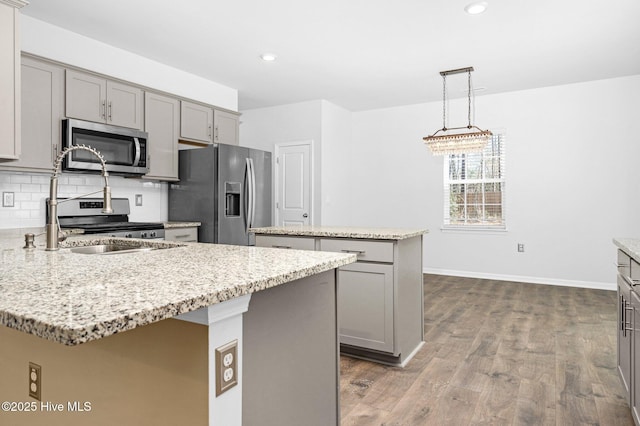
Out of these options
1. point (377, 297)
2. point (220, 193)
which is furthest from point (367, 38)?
point (377, 297)

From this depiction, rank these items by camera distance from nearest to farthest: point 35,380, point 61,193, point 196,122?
point 35,380, point 61,193, point 196,122

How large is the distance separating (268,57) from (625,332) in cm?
368

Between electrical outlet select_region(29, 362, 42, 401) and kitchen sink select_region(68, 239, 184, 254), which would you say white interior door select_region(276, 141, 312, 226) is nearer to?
kitchen sink select_region(68, 239, 184, 254)

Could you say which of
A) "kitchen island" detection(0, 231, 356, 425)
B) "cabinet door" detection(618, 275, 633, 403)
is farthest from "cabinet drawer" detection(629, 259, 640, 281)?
"kitchen island" detection(0, 231, 356, 425)

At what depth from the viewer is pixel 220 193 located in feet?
13.9

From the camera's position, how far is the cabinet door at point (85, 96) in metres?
3.37

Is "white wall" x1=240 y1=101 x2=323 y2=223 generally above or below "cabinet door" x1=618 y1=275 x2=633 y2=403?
above

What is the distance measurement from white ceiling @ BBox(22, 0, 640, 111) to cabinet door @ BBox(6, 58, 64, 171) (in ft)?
1.52

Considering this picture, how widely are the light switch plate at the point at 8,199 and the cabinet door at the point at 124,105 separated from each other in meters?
0.98

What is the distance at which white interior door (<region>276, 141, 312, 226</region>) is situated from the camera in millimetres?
5883

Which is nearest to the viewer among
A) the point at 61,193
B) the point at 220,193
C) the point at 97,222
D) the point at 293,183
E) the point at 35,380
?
the point at 35,380

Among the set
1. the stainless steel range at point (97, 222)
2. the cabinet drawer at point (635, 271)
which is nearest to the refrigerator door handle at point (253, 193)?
the stainless steel range at point (97, 222)

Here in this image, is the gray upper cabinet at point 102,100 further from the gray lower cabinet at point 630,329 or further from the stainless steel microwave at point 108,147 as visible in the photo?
the gray lower cabinet at point 630,329

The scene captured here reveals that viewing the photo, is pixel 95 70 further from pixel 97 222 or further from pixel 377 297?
pixel 377 297
